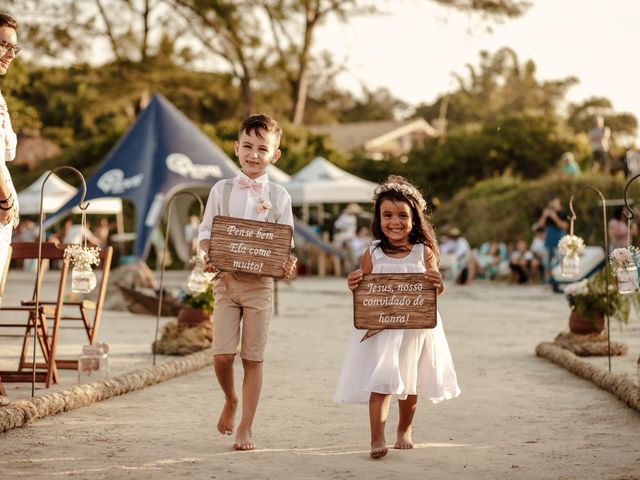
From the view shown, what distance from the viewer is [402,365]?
5270mm

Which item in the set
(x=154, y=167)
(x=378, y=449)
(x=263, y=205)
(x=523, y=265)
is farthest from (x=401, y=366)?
(x=523, y=265)

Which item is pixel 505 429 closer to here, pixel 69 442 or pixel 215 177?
pixel 69 442

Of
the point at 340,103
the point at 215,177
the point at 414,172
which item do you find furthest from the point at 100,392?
the point at 340,103

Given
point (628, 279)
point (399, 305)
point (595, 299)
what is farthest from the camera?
point (595, 299)

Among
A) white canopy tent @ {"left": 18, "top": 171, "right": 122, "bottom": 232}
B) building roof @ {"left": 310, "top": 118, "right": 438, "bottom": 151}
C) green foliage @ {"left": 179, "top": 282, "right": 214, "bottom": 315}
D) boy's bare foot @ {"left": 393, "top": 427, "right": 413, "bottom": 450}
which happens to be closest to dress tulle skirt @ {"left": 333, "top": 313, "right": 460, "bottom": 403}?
boy's bare foot @ {"left": 393, "top": 427, "right": 413, "bottom": 450}

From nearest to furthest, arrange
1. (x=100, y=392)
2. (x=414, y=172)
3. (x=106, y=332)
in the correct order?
(x=100, y=392), (x=106, y=332), (x=414, y=172)

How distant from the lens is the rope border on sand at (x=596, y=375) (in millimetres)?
6684

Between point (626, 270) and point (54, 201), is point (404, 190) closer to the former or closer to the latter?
point (626, 270)

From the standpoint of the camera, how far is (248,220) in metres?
A: 5.43

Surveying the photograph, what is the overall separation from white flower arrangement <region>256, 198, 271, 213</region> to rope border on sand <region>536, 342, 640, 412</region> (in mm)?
2574

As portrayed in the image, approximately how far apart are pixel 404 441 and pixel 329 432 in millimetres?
660

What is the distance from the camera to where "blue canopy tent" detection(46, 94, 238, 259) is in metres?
17.3

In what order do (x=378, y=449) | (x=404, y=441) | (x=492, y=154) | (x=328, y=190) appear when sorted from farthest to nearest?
1. (x=492, y=154)
2. (x=328, y=190)
3. (x=404, y=441)
4. (x=378, y=449)

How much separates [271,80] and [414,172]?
720 cm
